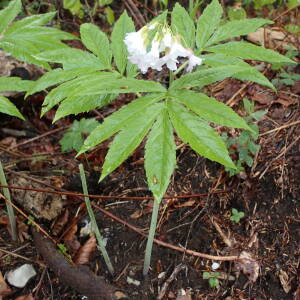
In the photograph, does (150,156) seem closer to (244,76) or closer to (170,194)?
(244,76)

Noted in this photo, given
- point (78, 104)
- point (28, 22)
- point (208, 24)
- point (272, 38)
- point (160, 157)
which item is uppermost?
point (28, 22)

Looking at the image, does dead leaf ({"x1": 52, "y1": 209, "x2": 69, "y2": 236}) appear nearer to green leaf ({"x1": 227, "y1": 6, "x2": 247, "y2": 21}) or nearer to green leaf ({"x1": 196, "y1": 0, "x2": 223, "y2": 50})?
green leaf ({"x1": 196, "y1": 0, "x2": 223, "y2": 50})

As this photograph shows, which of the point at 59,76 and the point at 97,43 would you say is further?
the point at 97,43

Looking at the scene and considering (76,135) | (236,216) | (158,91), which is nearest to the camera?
(158,91)

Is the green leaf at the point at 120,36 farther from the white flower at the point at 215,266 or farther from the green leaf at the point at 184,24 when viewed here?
the white flower at the point at 215,266

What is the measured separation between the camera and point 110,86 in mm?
1111

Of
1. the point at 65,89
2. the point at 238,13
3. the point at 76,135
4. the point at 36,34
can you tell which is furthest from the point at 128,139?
the point at 238,13

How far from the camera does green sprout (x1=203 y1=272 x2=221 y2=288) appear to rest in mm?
1846

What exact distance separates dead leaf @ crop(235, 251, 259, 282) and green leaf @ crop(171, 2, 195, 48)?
1088 millimetres

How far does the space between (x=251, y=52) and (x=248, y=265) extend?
3.54 ft

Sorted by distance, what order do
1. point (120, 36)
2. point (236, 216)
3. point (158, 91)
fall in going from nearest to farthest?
1. point (158, 91)
2. point (120, 36)
3. point (236, 216)

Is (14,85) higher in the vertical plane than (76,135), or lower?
higher

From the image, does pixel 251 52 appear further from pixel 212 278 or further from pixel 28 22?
pixel 212 278

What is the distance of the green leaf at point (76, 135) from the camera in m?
2.34
